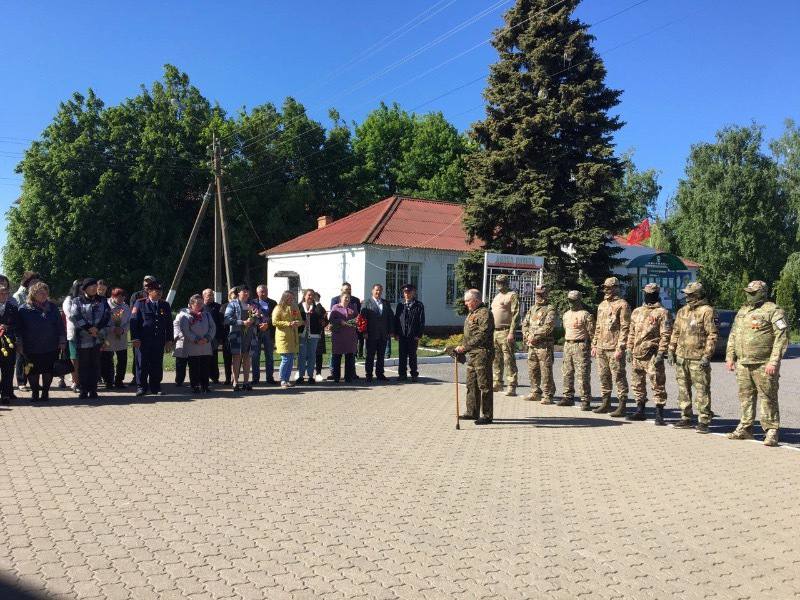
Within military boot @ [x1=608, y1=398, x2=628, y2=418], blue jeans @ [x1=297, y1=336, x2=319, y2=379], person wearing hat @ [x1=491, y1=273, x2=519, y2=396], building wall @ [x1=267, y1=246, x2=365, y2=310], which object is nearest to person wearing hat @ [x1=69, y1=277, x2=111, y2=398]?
blue jeans @ [x1=297, y1=336, x2=319, y2=379]

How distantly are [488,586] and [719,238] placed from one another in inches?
1730

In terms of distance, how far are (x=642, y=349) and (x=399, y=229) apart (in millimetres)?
20965

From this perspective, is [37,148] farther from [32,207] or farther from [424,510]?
[424,510]

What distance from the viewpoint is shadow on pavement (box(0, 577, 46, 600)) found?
3738mm

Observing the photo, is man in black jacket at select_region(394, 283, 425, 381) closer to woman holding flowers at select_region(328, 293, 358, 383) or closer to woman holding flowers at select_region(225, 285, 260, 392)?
woman holding flowers at select_region(328, 293, 358, 383)

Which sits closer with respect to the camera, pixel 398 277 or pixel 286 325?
pixel 286 325

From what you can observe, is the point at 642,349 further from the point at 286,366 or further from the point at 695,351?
the point at 286,366

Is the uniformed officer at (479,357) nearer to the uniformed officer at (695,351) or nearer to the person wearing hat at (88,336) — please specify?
the uniformed officer at (695,351)

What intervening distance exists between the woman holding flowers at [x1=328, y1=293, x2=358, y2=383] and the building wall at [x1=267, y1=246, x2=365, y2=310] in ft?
47.0

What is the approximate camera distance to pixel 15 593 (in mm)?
3789

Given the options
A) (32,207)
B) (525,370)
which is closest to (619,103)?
(525,370)

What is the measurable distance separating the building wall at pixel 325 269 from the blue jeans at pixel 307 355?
14.8m

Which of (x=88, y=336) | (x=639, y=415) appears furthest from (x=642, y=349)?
(x=88, y=336)

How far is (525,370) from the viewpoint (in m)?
16.7
